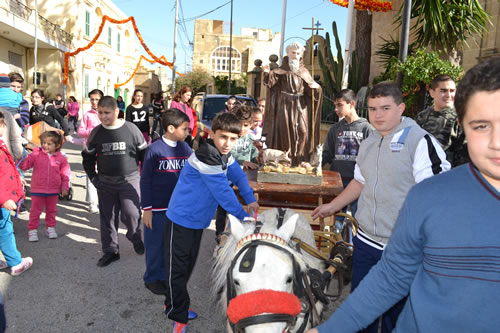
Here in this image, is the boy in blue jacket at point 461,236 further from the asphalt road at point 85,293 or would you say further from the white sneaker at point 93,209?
the white sneaker at point 93,209

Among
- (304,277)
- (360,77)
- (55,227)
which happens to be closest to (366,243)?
(304,277)

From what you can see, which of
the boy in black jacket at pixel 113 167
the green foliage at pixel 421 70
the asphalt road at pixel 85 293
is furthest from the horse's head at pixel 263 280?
the green foliage at pixel 421 70

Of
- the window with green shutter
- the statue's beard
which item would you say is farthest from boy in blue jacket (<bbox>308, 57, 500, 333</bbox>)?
the window with green shutter

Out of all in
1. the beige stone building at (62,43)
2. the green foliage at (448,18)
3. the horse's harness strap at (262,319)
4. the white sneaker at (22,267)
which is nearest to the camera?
the horse's harness strap at (262,319)

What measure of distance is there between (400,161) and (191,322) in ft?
7.51

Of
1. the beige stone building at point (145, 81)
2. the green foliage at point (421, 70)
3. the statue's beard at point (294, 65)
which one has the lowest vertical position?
the statue's beard at point (294, 65)

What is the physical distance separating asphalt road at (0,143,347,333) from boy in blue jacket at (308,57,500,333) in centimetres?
161

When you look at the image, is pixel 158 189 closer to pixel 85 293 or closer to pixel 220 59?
pixel 85 293

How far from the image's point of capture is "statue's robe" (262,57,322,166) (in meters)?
4.98

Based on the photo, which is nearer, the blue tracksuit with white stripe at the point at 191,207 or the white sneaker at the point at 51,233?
the blue tracksuit with white stripe at the point at 191,207

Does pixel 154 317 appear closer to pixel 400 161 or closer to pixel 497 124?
pixel 400 161

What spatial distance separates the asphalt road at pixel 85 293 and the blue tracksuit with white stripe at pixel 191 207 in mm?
386

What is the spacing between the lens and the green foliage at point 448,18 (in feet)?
29.4

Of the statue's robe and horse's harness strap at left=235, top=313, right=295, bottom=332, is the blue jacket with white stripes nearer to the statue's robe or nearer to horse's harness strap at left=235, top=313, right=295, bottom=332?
horse's harness strap at left=235, top=313, right=295, bottom=332
